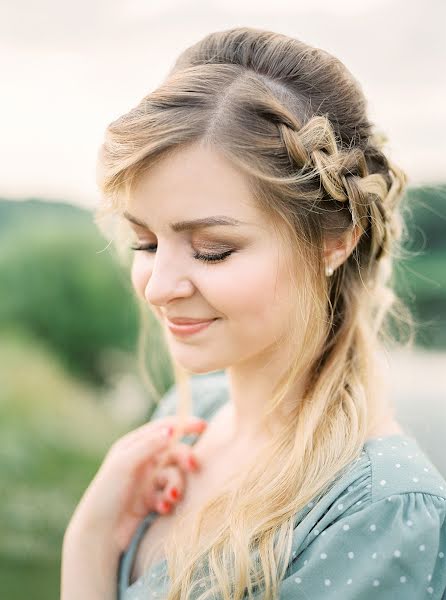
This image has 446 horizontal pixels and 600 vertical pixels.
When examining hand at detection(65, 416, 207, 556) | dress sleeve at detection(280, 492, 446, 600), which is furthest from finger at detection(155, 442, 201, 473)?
dress sleeve at detection(280, 492, 446, 600)

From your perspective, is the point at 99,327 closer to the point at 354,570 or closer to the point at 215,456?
the point at 215,456

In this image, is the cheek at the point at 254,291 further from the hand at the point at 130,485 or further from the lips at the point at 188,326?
the hand at the point at 130,485

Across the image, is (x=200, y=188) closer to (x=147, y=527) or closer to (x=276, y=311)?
(x=276, y=311)

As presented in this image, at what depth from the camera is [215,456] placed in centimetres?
144

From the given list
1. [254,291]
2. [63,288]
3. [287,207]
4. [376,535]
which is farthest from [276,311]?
[63,288]

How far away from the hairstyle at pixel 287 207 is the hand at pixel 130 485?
155 mm

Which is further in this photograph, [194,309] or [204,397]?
[204,397]

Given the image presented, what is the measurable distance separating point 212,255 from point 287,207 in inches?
5.5

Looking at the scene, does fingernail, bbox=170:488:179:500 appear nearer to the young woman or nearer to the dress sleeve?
the young woman

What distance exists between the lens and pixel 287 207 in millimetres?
1130

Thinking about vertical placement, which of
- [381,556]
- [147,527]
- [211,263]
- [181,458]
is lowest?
[147,527]

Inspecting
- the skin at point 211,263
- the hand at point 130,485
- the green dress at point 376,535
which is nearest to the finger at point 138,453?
the hand at point 130,485

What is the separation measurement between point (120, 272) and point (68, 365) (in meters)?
0.36

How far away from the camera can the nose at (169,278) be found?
1.14 metres
